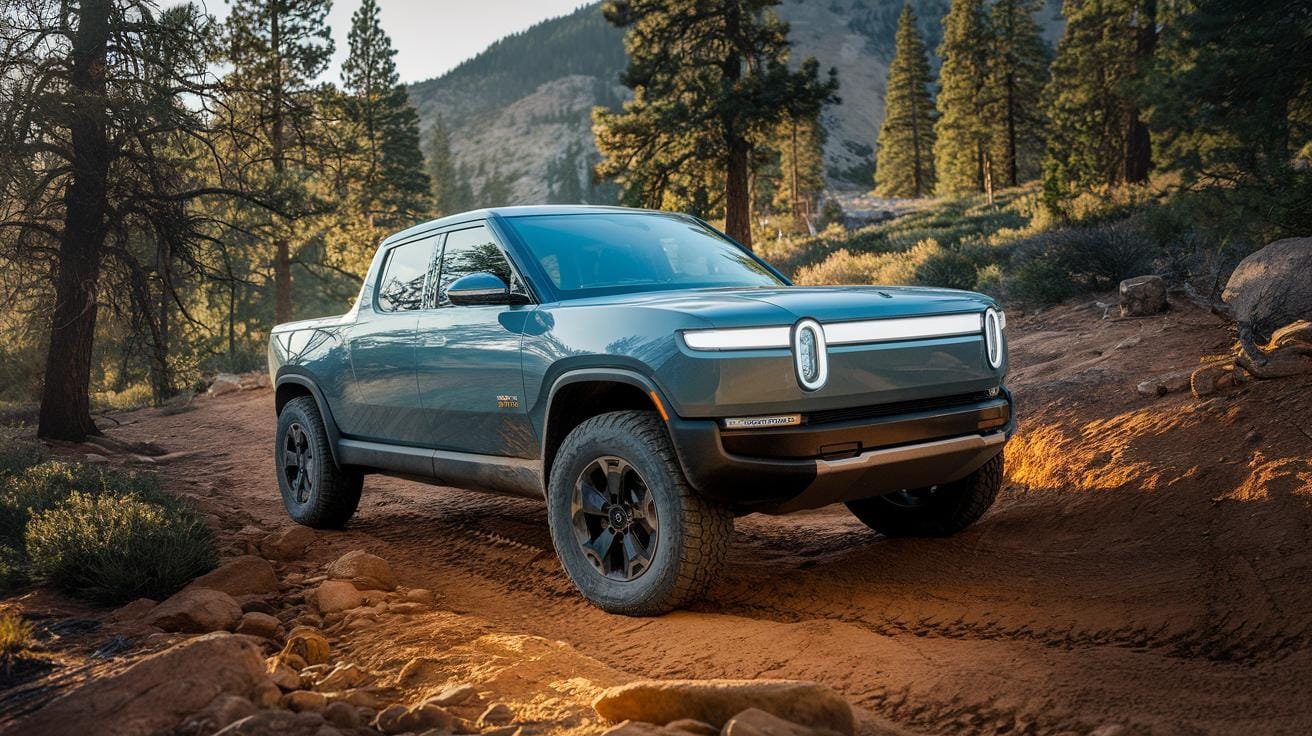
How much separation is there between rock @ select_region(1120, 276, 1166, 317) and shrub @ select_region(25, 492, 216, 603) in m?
8.53

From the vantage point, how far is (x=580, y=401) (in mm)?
4938

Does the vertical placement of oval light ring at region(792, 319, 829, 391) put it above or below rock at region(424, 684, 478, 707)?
above

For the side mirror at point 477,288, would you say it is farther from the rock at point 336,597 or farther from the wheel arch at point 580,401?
the rock at point 336,597

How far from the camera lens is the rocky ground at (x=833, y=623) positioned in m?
3.25

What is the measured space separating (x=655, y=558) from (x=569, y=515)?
551 mm

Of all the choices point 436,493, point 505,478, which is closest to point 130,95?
point 436,493

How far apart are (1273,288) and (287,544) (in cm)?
760

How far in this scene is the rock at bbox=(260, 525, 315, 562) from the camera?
6305 millimetres

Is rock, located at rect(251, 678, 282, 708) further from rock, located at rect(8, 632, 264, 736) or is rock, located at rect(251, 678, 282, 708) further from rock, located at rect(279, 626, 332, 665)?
rock, located at rect(279, 626, 332, 665)

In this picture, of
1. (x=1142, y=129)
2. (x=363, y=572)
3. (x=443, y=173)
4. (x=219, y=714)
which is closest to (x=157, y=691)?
(x=219, y=714)

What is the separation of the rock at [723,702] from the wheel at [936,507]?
233 cm

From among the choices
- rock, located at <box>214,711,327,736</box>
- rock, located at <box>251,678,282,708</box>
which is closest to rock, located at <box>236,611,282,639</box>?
Answer: rock, located at <box>251,678,282,708</box>

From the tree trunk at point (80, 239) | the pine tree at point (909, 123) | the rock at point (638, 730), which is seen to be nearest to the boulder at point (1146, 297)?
the rock at point (638, 730)

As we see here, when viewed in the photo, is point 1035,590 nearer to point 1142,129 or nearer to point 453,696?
point 453,696
